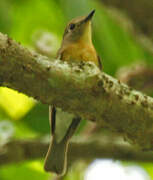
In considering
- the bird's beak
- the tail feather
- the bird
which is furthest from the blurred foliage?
the tail feather

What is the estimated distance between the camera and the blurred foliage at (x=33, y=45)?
419cm

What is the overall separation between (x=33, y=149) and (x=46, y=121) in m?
0.75

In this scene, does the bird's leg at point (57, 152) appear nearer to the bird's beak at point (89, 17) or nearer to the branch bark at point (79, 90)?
the bird's beak at point (89, 17)

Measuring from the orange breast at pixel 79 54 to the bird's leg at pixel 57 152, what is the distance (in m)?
0.45

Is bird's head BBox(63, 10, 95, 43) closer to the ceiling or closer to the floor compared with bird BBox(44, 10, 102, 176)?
closer to the ceiling

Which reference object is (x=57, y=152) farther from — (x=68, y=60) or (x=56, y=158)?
(x=68, y=60)

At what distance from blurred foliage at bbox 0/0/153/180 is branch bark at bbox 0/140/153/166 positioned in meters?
0.47

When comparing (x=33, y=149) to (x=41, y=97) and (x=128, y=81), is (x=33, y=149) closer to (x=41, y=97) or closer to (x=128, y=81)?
(x=128, y=81)

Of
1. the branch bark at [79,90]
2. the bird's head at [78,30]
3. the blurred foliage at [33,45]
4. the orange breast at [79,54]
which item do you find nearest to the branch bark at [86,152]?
the blurred foliage at [33,45]

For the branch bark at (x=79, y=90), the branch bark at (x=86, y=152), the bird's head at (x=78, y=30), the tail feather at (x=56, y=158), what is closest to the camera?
the branch bark at (x=79, y=90)

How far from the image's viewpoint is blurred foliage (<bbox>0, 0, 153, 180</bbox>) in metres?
4.19

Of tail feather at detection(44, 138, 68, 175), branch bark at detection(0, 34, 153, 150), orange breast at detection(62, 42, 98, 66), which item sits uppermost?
orange breast at detection(62, 42, 98, 66)

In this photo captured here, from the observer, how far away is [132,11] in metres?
3.63

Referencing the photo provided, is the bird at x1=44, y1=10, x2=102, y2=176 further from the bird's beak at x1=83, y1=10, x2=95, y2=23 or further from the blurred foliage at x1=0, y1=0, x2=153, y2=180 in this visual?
the blurred foliage at x1=0, y1=0, x2=153, y2=180
